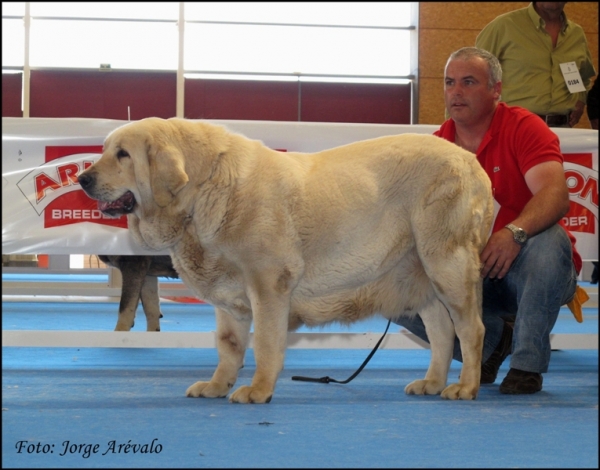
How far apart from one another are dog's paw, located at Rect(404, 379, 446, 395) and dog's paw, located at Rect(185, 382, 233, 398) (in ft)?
2.25

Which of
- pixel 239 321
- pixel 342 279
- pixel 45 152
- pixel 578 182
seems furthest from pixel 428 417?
pixel 45 152

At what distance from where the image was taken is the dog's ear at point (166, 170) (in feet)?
7.59

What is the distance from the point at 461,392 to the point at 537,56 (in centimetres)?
237

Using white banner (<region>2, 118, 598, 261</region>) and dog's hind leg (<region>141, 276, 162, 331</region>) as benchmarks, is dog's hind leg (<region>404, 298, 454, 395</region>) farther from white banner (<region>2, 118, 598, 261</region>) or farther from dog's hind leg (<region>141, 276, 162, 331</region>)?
dog's hind leg (<region>141, 276, 162, 331</region>)

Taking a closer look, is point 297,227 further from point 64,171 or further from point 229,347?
point 64,171

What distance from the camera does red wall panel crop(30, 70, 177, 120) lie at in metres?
9.95

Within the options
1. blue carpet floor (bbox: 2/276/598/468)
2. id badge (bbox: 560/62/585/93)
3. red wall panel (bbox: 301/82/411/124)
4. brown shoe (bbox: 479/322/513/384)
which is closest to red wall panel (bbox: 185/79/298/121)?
red wall panel (bbox: 301/82/411/124)

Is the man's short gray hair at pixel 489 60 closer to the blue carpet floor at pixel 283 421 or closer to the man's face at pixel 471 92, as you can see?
the man's face at pixel 471 92

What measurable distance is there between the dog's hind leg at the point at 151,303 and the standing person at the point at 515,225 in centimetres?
173

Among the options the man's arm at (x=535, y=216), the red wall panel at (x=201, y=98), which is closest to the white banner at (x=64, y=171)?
the man's arm at (x=535, y=216)

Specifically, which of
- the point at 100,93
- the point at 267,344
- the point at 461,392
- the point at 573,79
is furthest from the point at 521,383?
the point at 100,93

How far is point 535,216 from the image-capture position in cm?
273

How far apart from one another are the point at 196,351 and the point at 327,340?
106 centimetres

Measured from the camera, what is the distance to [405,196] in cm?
255
